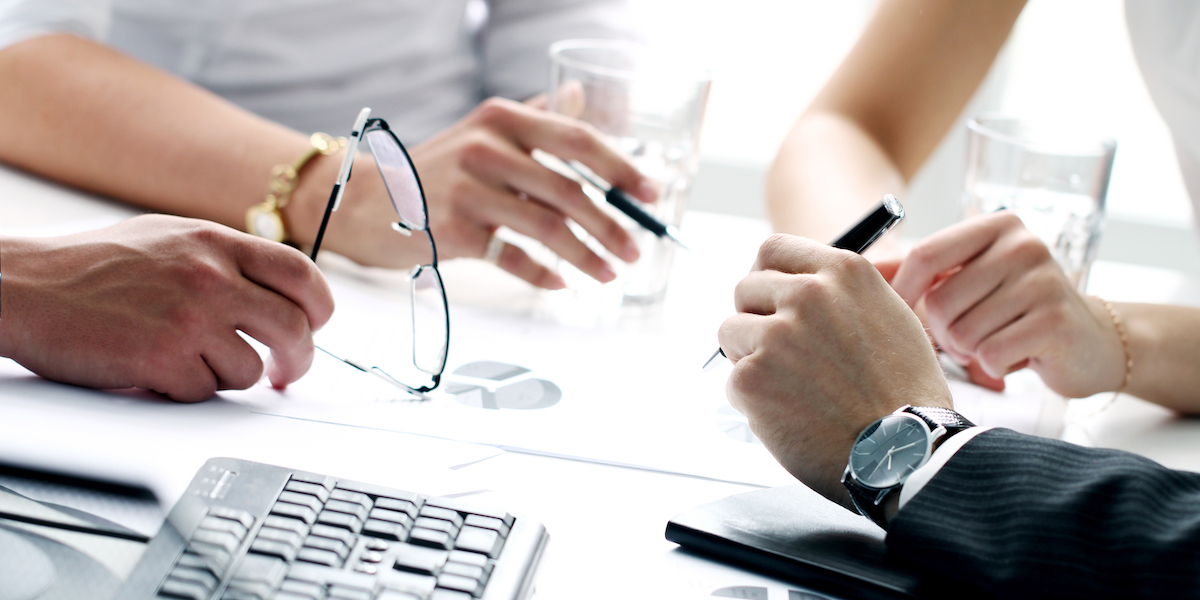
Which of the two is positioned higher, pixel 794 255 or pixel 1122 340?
pixel 1122 340

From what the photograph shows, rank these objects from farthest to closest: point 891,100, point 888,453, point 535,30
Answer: point 535,30 < point 891,100 < point 888,453

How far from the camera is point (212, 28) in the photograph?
0.94 metres

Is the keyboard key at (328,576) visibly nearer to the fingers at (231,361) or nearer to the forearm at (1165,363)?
the fingers at (231,361)

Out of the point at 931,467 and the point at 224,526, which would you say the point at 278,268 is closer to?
the point at 224,526

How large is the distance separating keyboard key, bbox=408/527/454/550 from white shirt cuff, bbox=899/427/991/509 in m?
0.20

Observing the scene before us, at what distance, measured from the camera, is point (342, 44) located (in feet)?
3.31

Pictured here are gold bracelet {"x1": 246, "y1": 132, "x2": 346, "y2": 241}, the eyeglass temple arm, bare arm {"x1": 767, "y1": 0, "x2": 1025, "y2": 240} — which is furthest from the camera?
bare arm {"x1": 767, "y1": 0, "x2": 1025, "y2": 240}

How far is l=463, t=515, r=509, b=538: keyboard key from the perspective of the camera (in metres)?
0.39

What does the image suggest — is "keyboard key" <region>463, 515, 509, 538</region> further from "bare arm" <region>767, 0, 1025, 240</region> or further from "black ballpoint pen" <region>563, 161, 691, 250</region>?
"bare arm" <region>767, 0, 1025, 240</region>

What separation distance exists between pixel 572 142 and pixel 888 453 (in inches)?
14.9

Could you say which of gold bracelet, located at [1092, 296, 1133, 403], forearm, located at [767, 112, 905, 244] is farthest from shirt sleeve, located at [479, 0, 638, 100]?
gold bracelet, located at [1092, 296, 1133, 403]

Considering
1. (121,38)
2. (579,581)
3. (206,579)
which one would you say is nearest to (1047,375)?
(579,581)

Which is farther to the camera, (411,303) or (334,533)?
(411,303)

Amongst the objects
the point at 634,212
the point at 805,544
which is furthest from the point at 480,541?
the point at 634,212
